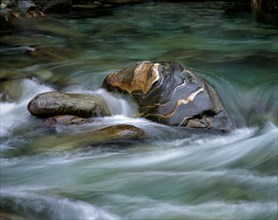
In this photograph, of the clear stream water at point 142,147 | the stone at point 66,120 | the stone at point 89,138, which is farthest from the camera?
the stone at point 66,120

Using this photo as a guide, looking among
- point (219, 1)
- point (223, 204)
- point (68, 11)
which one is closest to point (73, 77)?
point (223, 204)

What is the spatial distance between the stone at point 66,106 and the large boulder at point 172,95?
595 millimetres

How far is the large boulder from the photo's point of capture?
23.6ft

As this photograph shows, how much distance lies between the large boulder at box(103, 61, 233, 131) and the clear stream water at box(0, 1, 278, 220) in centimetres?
18

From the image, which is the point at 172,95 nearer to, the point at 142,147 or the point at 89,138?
the point at 142,147

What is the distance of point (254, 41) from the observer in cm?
1148

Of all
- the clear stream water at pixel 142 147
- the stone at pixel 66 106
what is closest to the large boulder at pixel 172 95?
the clear stream water at pixel 142 147

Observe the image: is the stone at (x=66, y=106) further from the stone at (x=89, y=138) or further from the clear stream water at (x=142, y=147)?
the stone at (x=89, y=138)

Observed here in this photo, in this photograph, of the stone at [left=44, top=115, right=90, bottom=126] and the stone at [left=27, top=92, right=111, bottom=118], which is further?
the stone at [left=27, top=92, right=111, bottom=118]

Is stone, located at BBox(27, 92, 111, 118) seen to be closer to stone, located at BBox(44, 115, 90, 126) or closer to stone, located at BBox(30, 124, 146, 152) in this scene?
stone, located at BBox(44, 115, 90, 126)

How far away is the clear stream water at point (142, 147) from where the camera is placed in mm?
5121

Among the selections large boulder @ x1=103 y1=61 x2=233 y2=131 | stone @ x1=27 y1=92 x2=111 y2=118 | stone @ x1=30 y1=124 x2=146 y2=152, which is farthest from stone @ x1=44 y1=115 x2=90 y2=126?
large boulder @ x1=103 y1=61 x2=233 y2=131

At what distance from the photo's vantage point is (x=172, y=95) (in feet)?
24.5

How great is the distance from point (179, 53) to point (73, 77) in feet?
8.23
